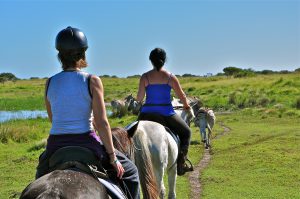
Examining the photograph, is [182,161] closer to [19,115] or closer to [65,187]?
[65,187]

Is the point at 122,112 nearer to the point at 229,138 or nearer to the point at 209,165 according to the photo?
the point at 229,138

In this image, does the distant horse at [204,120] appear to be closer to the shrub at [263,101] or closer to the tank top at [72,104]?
the tank top at [72,104]

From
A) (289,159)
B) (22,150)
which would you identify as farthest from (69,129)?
(22,150)

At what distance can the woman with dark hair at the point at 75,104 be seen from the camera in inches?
165

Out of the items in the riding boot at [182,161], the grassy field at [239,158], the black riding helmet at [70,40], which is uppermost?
the black riding helmet at [70,40]

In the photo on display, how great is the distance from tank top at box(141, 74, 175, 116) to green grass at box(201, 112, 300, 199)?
281 centimetres

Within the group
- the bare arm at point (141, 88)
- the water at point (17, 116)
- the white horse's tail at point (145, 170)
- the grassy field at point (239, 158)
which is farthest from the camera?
A: the water at point (17, 116)

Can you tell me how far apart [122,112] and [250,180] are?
68.7 feet

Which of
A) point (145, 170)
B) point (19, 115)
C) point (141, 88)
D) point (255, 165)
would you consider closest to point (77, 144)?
point (145, 170)

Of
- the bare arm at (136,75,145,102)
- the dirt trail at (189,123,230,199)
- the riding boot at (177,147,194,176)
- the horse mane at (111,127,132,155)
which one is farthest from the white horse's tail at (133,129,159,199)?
the dirt trail at (189,123,230,199)

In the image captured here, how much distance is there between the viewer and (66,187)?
3.66 m

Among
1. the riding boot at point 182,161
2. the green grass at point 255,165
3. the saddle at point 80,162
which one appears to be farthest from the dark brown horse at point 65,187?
the green grass at point 255,165

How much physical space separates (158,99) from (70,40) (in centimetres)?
355

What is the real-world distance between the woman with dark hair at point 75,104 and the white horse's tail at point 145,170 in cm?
169
